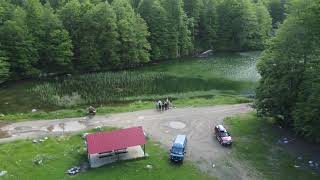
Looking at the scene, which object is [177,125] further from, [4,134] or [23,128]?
[4,134]

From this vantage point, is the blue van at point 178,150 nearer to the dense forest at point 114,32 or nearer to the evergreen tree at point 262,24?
the dense forest at point 114,32

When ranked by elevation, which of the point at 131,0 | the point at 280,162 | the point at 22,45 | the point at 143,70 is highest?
the point at 131,0

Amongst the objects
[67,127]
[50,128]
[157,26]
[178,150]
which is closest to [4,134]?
[50,128]

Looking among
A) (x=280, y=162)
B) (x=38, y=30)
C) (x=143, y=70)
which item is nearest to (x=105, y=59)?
(x=143, y=70)

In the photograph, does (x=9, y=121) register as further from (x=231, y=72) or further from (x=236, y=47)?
(x=236, y=47)

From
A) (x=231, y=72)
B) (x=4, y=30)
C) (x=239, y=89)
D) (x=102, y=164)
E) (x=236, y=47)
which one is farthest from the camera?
(x=236, y=47)

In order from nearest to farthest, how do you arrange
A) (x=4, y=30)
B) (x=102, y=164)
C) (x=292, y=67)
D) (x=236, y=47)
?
(x=102, y=164) < (x=292, y=67) < (x=4, y=30) < (x=236, y=47)

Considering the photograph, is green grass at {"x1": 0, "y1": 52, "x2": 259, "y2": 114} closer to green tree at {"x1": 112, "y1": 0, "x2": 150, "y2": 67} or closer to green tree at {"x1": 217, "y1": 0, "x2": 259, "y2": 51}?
green tree at {"x1": 112, "y1": 0, "x2": 150, "y2": 67}
